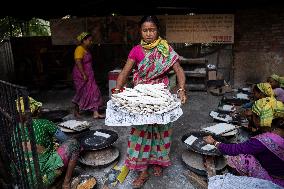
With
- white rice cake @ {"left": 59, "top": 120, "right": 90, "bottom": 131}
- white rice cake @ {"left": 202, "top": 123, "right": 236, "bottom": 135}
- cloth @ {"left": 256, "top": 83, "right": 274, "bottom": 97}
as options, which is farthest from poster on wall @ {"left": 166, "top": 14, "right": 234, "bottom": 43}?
white rice cake @ {"left": 59, "top": 120, "right": 90, "bottom": 131}

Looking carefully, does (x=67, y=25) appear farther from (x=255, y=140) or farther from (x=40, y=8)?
(x=255, y=140)

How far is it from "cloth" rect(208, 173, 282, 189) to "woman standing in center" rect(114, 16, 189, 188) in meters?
1.07

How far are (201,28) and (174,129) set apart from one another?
4254mm

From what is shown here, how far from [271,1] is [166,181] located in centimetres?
652

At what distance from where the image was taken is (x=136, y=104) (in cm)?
345

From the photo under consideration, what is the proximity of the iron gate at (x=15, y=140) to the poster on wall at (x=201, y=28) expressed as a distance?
6.95m

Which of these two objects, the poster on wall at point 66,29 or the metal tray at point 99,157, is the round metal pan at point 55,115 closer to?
the metal tray at point 99,157

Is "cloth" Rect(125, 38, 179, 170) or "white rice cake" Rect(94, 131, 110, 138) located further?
"white rice cake" Rect(94, 131, 110, 138)

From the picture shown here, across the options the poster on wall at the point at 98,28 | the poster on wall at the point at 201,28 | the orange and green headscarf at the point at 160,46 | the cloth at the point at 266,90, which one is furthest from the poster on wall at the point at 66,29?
the cloth at the point at 266,90

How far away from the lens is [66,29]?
1009cm

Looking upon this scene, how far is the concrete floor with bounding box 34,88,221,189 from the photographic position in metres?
4.17

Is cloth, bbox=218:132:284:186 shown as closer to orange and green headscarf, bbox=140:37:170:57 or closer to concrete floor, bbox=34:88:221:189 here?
concrete floor, bbox=34:88:221:189

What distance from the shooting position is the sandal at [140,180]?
4.01 metres

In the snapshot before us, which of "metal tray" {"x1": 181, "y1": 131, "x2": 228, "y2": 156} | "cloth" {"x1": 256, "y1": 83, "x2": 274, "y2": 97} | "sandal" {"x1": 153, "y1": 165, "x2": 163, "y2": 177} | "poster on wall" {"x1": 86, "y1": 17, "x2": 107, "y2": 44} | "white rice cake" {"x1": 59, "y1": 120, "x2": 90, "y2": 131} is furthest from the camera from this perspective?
"poster on wall" {"x1": 86, "y1": 17, "x2": 107, "y2": 44}
